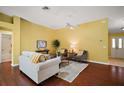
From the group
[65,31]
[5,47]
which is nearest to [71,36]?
[65,31]

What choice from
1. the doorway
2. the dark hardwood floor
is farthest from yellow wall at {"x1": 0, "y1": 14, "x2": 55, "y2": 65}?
the dark hardwood floor

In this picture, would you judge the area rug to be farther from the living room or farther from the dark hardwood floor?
the living room

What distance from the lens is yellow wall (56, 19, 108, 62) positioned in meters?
4.95

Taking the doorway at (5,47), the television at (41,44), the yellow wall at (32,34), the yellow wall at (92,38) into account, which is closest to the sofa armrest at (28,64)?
the yellow wall at (32,34)

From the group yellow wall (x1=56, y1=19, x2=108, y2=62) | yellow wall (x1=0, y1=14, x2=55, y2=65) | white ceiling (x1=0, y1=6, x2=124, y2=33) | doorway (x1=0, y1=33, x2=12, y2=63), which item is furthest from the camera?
doorway (x1=0, y1=33, x2=12, y2=63)

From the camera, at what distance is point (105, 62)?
4938mm

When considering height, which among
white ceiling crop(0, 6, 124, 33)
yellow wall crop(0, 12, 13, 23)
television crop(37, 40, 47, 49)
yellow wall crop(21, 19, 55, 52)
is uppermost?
white ceiling crop(0, 6, 124, 33)

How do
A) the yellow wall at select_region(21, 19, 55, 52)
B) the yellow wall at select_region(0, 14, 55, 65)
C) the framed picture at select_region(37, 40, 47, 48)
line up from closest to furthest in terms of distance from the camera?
the yellow wall at select_region(0, 14, 55, 65) < the yellow wall at select_region(21, 19, 55, 52) < the framed picture at select_region(37, 40, 47, 48)

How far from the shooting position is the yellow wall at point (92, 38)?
16.2ft

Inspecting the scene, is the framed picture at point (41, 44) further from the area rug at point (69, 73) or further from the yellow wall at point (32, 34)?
the area rug at point (69, 73)

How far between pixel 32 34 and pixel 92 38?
403 cm

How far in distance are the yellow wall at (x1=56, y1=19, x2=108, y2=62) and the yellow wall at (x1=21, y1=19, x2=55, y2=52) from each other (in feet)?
5.54
